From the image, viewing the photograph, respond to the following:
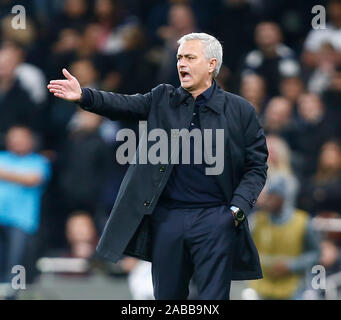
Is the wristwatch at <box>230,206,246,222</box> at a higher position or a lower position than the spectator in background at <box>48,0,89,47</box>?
lower

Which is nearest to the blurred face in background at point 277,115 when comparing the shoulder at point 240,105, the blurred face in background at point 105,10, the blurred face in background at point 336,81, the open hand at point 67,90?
the blurred face in background at point 336,81

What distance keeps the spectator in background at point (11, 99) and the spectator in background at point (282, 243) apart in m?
2.64

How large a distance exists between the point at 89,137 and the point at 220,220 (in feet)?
14.3

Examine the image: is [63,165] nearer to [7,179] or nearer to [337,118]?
[7,179]

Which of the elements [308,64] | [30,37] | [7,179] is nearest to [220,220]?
[7,179]

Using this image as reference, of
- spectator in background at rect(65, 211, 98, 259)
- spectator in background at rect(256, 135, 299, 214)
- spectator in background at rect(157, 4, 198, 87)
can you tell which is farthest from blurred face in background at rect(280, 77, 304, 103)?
spectator in background at rect(65, 211, 98, 259)

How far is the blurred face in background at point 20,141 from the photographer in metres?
9.97

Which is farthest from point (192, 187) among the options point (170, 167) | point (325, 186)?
point (325, 186)

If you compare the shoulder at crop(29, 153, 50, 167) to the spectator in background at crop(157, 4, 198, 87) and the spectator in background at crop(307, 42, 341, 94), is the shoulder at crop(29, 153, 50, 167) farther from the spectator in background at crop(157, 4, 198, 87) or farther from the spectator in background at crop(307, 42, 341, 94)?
the spectator in background at crop(307, 42, 341, 94)

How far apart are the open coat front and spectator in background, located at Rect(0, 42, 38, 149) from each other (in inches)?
170

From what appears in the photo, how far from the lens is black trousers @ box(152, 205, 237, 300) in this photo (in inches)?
241

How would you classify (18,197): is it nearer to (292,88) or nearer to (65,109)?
(65,109)

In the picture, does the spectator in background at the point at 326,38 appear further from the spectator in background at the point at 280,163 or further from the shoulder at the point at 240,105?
the shoulder at the point at 240,105

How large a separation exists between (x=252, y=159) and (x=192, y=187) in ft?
1.23
